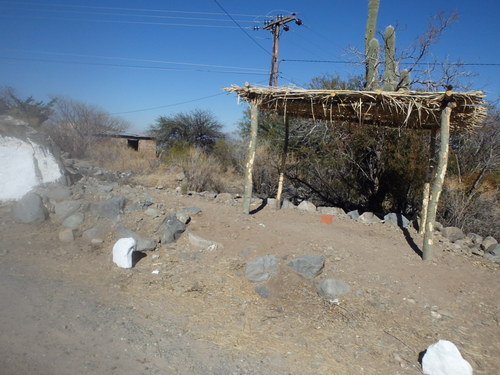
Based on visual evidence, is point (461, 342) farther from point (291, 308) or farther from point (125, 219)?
point (125, 219)

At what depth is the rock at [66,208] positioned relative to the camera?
6.05 m

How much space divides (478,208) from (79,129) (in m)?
16.6

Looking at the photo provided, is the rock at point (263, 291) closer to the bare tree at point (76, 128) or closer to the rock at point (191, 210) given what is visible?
the rock at point (191, 210)

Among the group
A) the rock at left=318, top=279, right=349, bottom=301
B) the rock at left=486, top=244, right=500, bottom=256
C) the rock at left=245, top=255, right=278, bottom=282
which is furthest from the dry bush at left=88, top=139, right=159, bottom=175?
the rock at left=486, top=244, right=500, bottom=256

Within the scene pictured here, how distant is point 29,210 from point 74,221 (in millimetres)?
740

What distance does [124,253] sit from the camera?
474 centimetres

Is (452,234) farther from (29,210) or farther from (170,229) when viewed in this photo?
(29,210)

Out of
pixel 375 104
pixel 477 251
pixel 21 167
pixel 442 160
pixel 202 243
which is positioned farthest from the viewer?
pixel 21 167

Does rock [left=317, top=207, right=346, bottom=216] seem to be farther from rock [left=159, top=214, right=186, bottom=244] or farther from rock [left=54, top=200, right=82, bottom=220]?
rock [left=54, top=200, right=82, bottom=220]

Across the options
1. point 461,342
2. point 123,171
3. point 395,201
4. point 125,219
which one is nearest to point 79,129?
point 123,171

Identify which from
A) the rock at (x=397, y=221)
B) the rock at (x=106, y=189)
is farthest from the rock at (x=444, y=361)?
the rock at (x=106, y=189)

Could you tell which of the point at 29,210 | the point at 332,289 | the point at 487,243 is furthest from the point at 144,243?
the point at 487,243

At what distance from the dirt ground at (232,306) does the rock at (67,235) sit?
11cm

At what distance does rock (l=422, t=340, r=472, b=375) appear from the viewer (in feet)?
9.49
